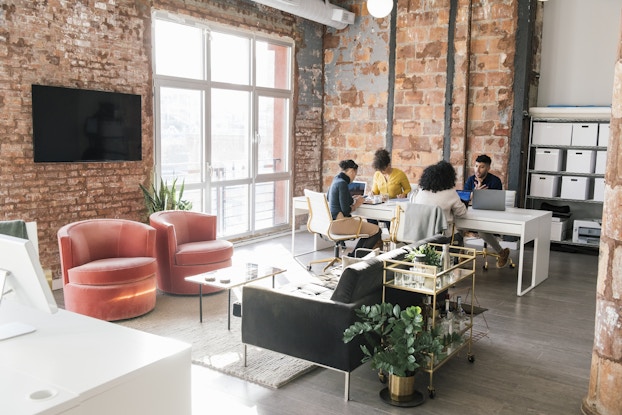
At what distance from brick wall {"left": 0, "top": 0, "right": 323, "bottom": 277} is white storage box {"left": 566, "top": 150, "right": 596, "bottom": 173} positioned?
5.30 m

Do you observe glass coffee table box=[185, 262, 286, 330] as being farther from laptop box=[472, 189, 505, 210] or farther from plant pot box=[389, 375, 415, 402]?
laptop box=[472, 189, 505, 210]

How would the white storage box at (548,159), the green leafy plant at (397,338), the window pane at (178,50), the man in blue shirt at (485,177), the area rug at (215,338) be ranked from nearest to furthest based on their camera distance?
the green leafy plant at (397,338) < the area rug at (215,338) < the window pane at (178,50) < the man in blue shirt at (485,177) < the white storage box at (548,159)

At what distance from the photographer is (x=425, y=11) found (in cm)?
910

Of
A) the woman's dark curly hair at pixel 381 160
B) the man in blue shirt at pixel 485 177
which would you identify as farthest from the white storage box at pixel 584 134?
the woman's dark curly hair at pixel 381 160

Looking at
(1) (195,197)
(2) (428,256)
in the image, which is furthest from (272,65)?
(2) (428,256)

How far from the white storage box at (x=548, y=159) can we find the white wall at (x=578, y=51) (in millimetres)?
833

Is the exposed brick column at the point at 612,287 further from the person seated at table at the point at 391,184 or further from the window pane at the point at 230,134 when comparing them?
the window pane at the point at 230,134

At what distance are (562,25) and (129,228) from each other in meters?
6.80

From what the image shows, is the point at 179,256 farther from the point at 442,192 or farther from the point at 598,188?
the point at 598,188

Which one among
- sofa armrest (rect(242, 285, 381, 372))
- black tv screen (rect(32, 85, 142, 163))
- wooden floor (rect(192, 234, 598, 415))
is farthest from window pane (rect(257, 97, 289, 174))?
sofa armrest (rect(242, 285, 381, 372))

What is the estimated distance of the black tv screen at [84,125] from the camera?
596cm

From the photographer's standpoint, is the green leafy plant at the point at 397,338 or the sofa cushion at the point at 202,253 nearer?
the green leafy plant at the point at 397,338

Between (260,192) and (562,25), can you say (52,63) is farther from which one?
(562,25)

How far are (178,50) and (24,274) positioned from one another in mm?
5706
